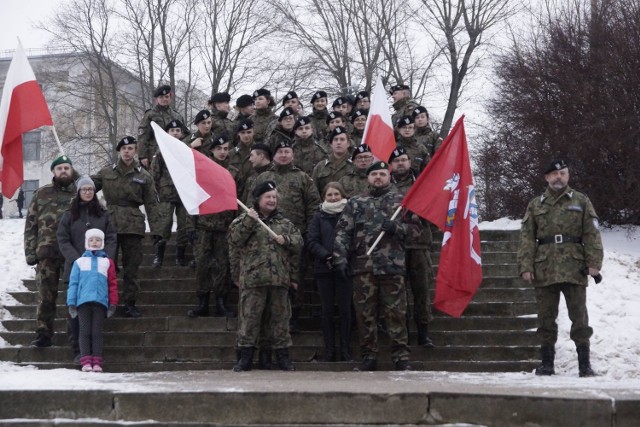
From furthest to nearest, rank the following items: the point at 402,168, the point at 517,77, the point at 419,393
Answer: the point at 517,77
the point at 402,168
the point at 419,393

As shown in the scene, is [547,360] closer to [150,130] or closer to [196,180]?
[196,180]

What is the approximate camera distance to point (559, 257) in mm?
8680

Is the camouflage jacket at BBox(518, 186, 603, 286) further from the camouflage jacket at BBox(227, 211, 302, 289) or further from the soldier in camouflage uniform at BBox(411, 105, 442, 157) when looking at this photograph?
the soldier in camouflage uniform at BBox(411, 105, 442, 157)

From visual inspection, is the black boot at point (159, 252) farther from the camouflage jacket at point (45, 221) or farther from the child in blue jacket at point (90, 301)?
the child in blue jacket at point (90, 301)

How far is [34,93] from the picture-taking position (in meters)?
11.2

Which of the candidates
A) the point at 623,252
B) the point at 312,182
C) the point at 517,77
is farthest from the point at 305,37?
the point at 312,182

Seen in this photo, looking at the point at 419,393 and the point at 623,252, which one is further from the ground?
the point at 623,252

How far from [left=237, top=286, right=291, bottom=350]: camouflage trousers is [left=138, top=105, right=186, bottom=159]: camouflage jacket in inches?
186

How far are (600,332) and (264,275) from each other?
382 cm

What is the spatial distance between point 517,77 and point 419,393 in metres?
12.7

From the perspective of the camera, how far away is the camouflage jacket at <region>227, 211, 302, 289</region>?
9.12 m

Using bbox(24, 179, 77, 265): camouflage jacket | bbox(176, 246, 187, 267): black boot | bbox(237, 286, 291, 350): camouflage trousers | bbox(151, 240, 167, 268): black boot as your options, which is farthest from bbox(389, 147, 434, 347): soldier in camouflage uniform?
bbox(24, 179, 77, 265): camouflage jacket

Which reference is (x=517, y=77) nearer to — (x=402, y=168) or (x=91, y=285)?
(x=402, y=168)

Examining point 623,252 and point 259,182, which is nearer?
point 259,182
